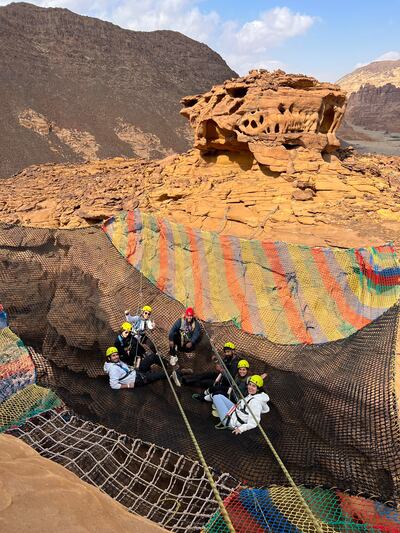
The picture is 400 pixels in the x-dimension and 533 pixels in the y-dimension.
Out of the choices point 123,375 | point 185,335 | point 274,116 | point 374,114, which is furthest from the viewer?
point 374,114

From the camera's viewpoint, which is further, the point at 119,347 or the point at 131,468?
the point at 119,347

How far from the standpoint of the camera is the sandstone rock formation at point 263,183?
693cm

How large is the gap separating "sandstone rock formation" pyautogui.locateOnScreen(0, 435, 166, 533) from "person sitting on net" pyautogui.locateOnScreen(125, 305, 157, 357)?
9.46 feet

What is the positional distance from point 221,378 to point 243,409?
23.7 inches

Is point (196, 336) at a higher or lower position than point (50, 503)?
lower

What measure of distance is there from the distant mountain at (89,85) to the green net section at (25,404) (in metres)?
26.5

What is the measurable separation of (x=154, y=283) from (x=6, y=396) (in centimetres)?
279

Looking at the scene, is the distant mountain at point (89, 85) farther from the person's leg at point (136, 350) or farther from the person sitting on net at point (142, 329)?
the person's leg at point (136, 350)

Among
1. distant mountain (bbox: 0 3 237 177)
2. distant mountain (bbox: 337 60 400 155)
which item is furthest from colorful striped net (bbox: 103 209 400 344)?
distant mountain (bbox: 337 60 400 155)

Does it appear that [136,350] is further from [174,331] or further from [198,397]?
[198,397]

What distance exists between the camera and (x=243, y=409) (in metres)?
3.39

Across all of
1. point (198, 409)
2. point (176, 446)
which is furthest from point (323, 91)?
point (176, 446)

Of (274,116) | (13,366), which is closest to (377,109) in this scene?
(274,116)

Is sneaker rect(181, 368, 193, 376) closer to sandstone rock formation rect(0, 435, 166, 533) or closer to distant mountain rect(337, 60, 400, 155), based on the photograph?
sandstone rock formation rect(0, 435, 166, 533)
